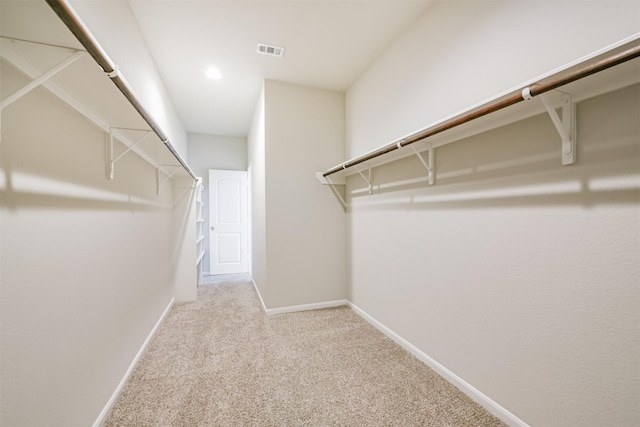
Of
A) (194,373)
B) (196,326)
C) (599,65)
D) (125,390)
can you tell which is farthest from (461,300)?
(196,326)

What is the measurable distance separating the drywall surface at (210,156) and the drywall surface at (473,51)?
3103mm

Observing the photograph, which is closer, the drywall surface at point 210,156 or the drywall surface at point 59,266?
the drywall surface at point 59,266

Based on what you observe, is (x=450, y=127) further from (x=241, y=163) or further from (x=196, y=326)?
(x=241, y=163)

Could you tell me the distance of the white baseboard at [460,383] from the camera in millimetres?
1260

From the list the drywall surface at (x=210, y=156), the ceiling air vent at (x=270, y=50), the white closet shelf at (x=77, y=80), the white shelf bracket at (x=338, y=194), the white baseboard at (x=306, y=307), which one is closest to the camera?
the white closet shelf at (x=77, y=80)

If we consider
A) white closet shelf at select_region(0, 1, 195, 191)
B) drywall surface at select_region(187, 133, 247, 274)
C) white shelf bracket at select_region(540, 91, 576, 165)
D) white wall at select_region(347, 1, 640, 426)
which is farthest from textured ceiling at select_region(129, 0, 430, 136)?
drywall surface at select_region(187, 133, 247, 274)

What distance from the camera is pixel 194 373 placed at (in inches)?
66.7

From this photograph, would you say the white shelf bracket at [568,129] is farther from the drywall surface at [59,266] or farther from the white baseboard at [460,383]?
the drywall surface at [59,266]

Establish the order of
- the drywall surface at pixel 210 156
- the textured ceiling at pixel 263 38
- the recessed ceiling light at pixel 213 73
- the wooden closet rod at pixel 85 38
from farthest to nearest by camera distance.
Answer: the drywall surface at pixel 210 156 < the recessed ceiling light at pixel 213 73 < the textured ceiling at pixel 263 38 < the wooden closet rod at pixel 85 38

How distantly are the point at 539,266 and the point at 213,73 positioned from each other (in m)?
3.10

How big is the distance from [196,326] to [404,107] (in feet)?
9.06

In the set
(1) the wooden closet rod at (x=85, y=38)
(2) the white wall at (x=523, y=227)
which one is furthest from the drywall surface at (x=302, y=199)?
(1) the wooden closet rod at (x=85, y=38)

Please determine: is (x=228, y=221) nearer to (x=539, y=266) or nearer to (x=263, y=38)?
(x=263, y=38)

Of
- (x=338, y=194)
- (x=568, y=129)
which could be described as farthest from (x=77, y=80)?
(x=338, y=194)
